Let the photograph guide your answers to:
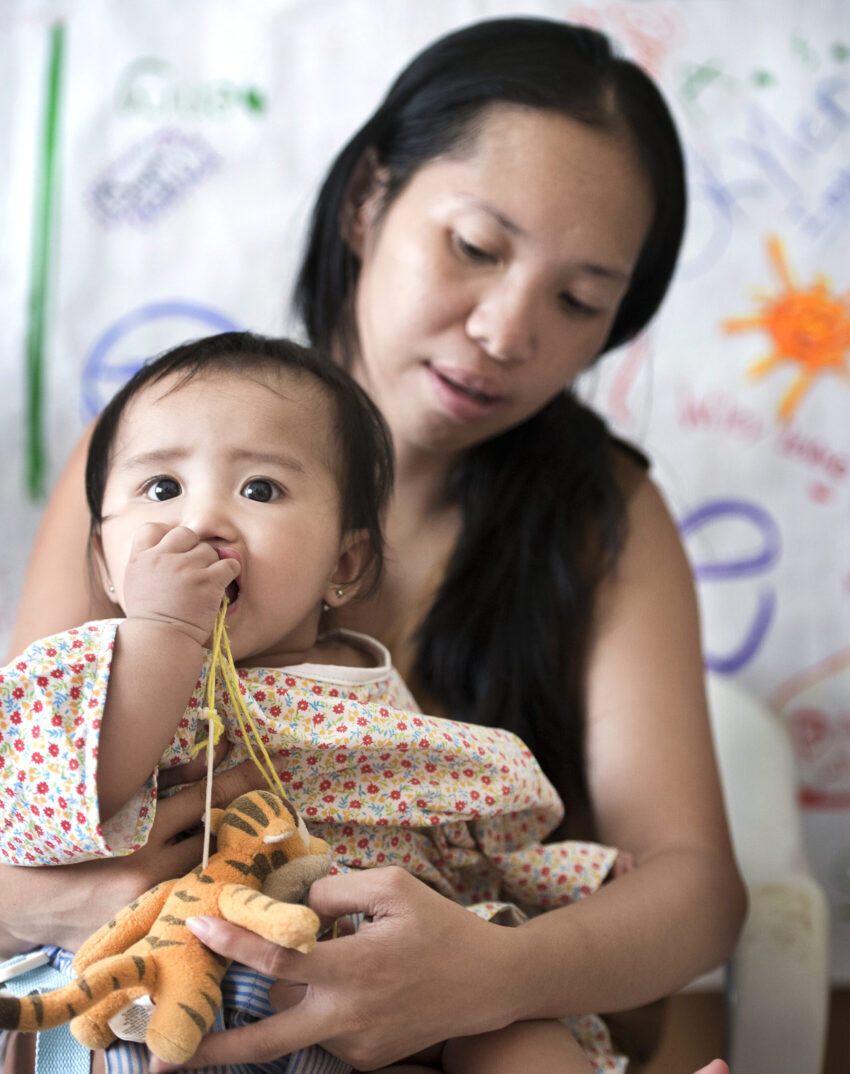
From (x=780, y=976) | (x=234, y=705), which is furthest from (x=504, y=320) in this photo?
(x=780, y=976)

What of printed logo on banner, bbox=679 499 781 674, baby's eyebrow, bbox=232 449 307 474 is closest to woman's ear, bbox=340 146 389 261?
baby's eyebrow, bbox=232 449 307 474

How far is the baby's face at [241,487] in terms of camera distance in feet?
2.69

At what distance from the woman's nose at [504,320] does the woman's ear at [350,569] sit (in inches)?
11.7

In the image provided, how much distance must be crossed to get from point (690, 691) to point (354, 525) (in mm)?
494

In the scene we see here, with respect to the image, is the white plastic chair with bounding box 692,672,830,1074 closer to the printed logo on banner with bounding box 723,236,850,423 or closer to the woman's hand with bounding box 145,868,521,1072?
the woman's hand with bounding box 145,868,521,1072

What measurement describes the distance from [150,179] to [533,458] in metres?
0.93

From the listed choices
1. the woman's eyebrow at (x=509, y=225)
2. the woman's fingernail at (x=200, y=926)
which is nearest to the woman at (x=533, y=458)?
the woman's eyebrow at (x=509, y=225)

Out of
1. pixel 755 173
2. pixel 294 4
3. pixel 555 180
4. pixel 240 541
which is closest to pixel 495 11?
pixel 294 4

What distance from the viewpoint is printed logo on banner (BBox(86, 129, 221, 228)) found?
6.06 ft

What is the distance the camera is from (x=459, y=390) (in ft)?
3.85

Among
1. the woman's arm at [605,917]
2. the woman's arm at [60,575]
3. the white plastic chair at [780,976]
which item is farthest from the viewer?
the white plastic chair at [780,976]

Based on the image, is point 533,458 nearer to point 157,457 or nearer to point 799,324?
point 157,457

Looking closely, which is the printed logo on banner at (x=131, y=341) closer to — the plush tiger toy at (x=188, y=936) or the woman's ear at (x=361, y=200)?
the woman's ear at (x=361, y=200)

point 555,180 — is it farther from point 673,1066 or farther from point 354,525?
point 673,1066
